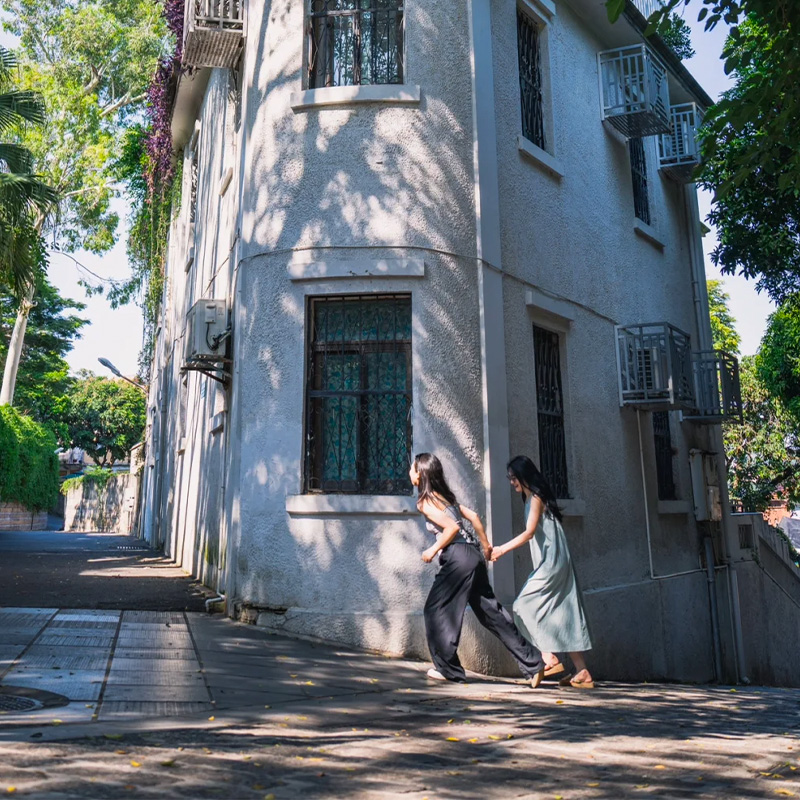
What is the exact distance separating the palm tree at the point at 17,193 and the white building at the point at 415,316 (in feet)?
15.0

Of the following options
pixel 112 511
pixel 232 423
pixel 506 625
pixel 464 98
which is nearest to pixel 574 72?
pixel 464 98

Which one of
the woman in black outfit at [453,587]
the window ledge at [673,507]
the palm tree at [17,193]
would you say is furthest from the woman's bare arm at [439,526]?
the palm tree at [17,193]

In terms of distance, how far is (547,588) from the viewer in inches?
267

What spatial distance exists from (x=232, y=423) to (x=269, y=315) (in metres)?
1.18

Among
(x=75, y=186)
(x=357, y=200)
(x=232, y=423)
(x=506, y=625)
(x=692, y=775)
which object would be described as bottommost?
(x=692, y=775)

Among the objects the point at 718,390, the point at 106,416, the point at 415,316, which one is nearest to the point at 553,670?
the point at 415,316

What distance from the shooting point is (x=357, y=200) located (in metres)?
8.12

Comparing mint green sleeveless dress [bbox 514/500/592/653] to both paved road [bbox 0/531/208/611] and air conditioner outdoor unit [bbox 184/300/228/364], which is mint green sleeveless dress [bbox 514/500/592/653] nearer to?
paved road [bbox 0/531/208/611]

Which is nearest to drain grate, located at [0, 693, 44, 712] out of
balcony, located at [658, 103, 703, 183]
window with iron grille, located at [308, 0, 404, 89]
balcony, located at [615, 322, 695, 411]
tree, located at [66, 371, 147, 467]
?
window with iron grille, located at [308, 0, 404, 89]

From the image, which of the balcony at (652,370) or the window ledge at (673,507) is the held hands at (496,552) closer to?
the balcony at (652,370)

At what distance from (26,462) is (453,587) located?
30.5 m

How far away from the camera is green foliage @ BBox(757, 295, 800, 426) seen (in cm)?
1719

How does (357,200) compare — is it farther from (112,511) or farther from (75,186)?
(112,511)

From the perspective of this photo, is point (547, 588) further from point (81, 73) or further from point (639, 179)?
point (81, 73)
